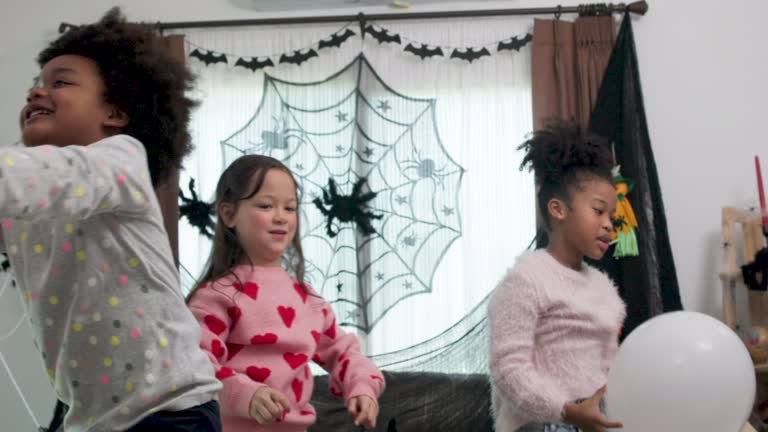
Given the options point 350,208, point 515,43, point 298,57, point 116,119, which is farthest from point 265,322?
point 515,43

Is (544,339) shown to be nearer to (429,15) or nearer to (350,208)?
(350,208)

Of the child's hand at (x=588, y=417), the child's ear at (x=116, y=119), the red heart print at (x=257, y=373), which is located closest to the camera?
the child's ear at (x=116, y=119)

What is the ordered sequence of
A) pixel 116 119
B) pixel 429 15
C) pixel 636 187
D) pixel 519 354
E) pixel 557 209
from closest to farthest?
1. pixel 116 119
2. pixel 519 354
3. pixel 557 209
4. pixel 636 187
5. pixel 429 15

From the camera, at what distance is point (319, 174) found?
9.79 feet

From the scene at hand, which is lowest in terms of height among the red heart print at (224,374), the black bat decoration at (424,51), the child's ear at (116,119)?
the red heart print at (224,374)

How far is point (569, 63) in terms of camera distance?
292 cm

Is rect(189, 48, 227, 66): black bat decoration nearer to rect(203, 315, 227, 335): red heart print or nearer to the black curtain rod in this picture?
the black curtain rod

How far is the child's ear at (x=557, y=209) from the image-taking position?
177 cm

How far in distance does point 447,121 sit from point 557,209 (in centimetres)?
129

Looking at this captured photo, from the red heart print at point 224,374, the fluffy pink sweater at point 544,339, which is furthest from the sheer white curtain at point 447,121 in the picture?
the red heart print at point 224,374

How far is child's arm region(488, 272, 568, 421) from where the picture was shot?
152cm

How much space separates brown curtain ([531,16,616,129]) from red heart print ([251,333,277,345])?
1819mm

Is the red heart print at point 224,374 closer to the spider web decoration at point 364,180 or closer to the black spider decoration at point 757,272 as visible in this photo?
the spider web decoration at point 364,180

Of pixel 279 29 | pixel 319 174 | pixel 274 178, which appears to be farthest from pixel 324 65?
pixel 274 178
